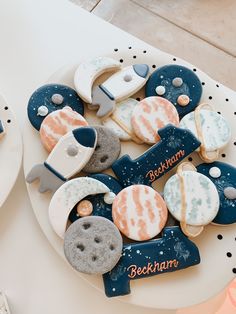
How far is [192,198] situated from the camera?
616 mm

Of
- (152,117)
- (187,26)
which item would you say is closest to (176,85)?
(152,117)

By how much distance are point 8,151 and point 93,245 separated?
22 cm

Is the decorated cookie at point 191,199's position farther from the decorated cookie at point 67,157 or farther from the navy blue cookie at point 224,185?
the decorated cookie at point 67,157

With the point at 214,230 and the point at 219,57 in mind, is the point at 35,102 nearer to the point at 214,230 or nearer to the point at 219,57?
the point at 214,230

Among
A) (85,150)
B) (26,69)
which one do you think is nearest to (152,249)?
(85,150)

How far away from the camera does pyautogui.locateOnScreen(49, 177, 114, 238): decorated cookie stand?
24.2 inches

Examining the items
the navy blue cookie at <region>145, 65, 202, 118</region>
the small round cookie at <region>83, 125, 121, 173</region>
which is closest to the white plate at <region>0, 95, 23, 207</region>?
the small round cookie at <region>83, 125, 121, 173</region>

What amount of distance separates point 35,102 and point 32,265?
0.26 meters

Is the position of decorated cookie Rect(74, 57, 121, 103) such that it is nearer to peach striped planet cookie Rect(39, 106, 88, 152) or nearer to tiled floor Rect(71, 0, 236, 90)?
peach striped planet cookie Rect(39, 106, 88, 152)

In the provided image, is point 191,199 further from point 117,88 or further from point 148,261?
point 117,88

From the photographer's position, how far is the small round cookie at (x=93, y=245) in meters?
0.58

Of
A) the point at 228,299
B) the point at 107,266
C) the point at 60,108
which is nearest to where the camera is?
the point at 107,266

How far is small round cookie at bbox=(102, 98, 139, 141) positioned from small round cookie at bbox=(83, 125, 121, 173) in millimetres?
21

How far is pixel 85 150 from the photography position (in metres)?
0.64
